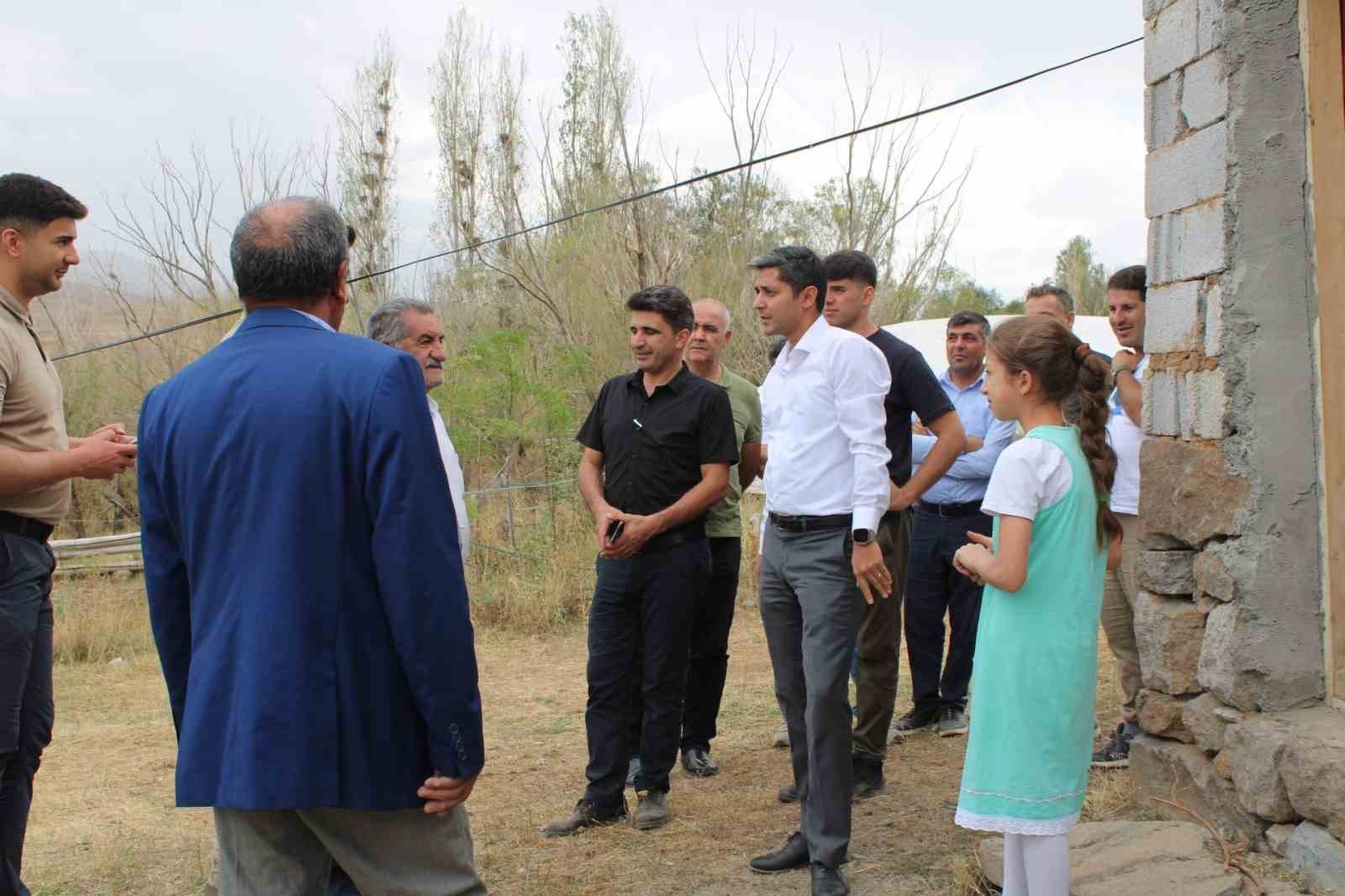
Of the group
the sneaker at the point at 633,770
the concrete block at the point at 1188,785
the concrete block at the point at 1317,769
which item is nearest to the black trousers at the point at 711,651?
the sneaker at the point at 633,770

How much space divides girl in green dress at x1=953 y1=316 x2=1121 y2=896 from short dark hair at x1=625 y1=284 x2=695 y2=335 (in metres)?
1.94

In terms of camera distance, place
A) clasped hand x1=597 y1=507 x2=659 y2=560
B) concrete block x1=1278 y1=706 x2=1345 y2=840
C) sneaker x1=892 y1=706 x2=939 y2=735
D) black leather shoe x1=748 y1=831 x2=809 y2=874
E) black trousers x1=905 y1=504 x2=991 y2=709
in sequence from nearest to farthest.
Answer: concrete block x1=1278 y1=706 x2=1345 y2=840, black leather shoe x1=748 y1=831 x2=809 y2=874, clasped hand x1=597 y1=507 x2=659 y2=560, black trousers x1=905 y1=504 x2=991 y2=709, sneaker x1=892 y1=706 x2=939 y2=735

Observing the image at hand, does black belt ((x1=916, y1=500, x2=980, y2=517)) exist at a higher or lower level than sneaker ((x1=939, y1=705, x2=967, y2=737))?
higher

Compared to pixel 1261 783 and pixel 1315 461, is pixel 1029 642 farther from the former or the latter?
pixel 1315 461

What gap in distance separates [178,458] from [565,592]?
747 centimetres

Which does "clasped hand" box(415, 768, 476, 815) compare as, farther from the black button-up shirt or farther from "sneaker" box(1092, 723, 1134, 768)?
"sneaker" box(1092, 723, 1134, 768)

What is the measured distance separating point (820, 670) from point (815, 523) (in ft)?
1.65

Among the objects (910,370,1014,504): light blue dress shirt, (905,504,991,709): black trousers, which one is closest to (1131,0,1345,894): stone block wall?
(910,370,1014,504): light blue dress shirt

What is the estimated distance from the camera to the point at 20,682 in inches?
142

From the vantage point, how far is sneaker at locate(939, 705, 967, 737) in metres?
5.89

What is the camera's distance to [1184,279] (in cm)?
407

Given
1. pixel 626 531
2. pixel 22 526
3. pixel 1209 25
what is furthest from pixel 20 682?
pixel 1209 25

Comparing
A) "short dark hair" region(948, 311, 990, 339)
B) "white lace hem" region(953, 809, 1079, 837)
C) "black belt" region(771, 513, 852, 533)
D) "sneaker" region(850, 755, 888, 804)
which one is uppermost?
"short dark hair" region(948, 311, 990, 339)

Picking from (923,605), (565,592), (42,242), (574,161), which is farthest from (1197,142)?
(574,161)
